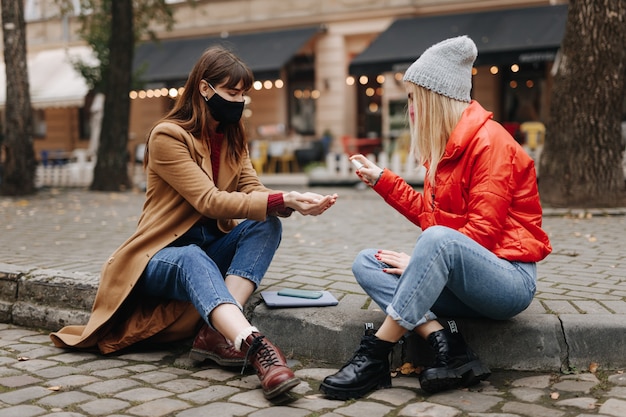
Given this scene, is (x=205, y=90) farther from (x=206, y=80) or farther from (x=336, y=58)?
(x=336, y=58)

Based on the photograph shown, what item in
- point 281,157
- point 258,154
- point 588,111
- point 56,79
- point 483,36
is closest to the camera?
point 588,111

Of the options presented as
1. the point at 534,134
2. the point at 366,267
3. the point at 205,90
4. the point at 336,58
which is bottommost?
the point at 366,267

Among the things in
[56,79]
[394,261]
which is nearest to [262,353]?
[394,261]

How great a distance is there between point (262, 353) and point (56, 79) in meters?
21.0

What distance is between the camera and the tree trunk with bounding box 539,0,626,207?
27.4 ft

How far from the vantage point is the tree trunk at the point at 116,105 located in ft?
45.6

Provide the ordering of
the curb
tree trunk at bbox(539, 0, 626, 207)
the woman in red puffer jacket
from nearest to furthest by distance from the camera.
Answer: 1. the woman in red puffer jacket
2. the curb
3. tree trunk at bbox(539, 0, 626, 207)

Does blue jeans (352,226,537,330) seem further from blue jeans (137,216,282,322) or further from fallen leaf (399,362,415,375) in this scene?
blue jeans (137,216,282,322)

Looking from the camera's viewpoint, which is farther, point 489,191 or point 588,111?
point 588,111

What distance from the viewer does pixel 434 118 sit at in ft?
11.0

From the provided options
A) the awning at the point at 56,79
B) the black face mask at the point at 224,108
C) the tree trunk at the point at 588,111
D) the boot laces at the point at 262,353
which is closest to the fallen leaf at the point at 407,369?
the boot laces at the point at 262,353

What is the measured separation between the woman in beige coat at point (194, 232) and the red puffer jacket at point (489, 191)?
26.6 inches

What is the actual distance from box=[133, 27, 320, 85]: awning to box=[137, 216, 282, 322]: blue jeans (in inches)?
574

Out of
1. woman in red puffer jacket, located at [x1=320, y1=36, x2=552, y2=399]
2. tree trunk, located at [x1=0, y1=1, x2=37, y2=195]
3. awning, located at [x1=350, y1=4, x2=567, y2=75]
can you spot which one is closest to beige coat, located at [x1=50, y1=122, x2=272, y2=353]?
woman in red puffer jacket, located at [x1=320, y1=36, x2=552, y2=399]
